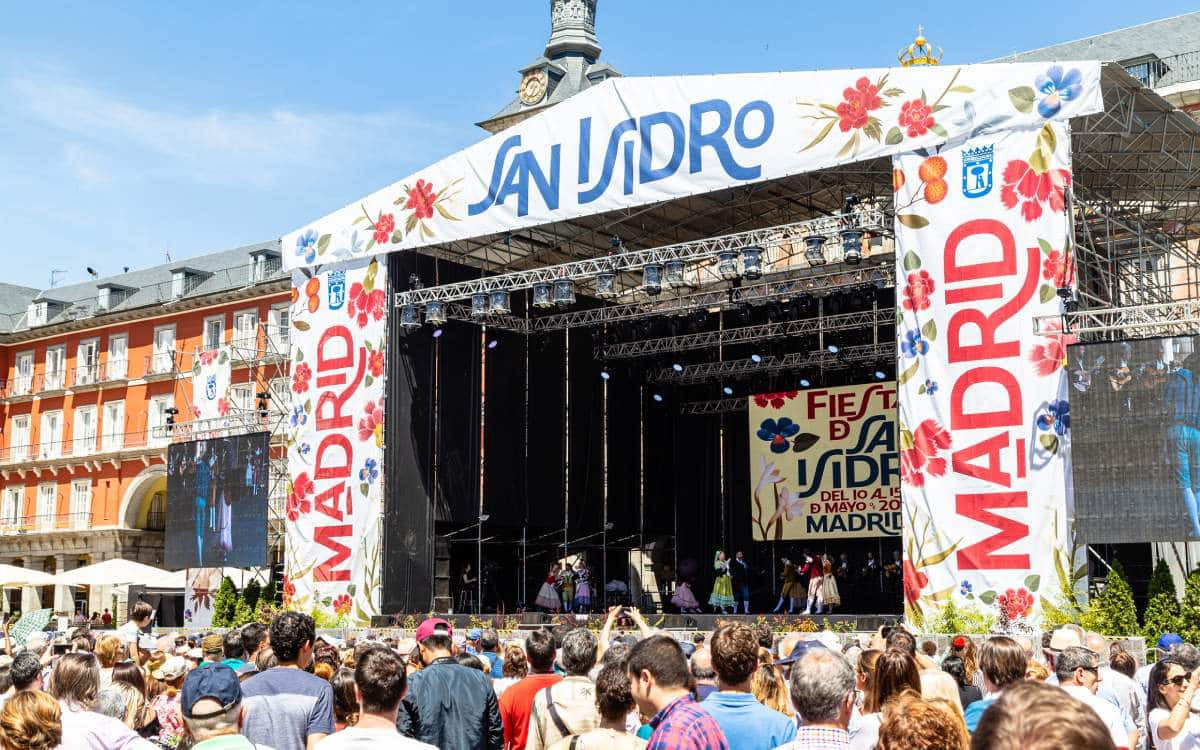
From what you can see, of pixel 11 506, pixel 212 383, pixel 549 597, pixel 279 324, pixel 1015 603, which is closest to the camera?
pixel 1015 603

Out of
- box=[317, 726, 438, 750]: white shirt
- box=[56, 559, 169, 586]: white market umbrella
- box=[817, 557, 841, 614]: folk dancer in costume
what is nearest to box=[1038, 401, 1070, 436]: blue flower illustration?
box=[817, 557, 841, 614]: folk dancer in costume

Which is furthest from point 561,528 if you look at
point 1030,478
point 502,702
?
point 502,702

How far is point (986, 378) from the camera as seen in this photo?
18141mm

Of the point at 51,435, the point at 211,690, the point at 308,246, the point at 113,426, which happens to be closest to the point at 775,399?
the point at 308,246

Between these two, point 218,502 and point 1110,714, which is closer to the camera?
point 1110,714

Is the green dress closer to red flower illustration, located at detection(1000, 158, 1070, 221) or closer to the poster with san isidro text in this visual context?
the poster with san isidro text

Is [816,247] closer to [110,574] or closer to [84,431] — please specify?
[110,574]

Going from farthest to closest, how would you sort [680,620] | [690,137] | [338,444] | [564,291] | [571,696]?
[338,444] → [564,291] → [680,620] → [690,137] → [571,696]

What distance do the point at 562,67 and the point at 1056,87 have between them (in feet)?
130

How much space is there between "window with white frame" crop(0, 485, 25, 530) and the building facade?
37mm

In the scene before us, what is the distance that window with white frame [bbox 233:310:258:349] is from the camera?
1688 inches

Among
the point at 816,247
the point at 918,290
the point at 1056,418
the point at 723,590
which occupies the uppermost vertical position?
the point at 816,247

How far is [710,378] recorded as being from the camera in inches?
1173

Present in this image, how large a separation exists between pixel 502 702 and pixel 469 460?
20.0 m
